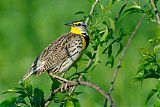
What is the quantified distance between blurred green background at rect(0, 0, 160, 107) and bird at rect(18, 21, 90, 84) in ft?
0.97

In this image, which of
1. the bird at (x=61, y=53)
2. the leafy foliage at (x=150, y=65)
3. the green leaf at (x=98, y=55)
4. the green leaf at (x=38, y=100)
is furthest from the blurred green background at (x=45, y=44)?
the green leaf at (x=38, y=100)

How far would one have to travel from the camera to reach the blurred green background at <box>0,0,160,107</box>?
16.3 feet

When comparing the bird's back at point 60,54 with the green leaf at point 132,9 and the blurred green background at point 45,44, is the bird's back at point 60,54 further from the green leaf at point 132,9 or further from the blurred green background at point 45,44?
the green leaf at point 132,9

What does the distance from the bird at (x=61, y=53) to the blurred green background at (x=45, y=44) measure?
30 cm

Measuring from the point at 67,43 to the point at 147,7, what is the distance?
1216 mm

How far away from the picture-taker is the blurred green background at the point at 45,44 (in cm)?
495

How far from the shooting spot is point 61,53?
412cm

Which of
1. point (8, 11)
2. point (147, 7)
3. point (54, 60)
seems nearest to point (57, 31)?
point (8, 11)

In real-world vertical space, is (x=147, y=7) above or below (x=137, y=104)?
above

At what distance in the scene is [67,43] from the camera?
4.23 meters

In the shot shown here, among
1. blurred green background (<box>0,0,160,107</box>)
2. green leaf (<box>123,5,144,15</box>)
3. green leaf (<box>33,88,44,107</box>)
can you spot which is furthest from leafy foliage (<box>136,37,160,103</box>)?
blurred green background (<box>0,0,160,107</box>)

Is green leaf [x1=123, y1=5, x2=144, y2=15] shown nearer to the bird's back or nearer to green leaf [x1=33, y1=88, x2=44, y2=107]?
green leaf [x1=33, y1=88, x2=44, y2=107]

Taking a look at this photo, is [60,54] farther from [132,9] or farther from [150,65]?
[150,65]

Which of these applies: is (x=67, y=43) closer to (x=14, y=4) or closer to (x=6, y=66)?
(x=6, y=66)
